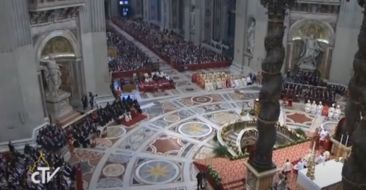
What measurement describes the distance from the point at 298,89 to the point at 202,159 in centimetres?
856

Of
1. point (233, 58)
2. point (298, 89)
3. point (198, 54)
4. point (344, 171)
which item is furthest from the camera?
point (198, 54)

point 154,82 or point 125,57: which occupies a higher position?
point 125,57

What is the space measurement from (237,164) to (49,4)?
30.7ft

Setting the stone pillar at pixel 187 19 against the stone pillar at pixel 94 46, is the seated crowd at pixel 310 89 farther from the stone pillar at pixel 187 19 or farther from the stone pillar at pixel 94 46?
the stone pillar at pixel 187 19

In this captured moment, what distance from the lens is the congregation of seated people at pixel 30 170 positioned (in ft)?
36.3

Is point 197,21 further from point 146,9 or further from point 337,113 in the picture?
point 337,113

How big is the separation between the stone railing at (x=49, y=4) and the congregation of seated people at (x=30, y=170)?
5363 millimetres

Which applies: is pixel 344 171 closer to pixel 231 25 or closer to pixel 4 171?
pixel 4 171

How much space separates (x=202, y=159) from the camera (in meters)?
13.9

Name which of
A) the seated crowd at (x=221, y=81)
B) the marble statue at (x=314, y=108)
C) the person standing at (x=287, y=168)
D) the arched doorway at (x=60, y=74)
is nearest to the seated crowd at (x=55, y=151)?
the arched doorway at (x=60, y=74)

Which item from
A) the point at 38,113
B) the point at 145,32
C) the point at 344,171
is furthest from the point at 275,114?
the point at 145,32

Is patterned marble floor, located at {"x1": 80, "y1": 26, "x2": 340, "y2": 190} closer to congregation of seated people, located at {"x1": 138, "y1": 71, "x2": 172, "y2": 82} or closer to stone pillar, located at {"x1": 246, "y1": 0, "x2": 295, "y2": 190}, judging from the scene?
congregation of seated people, located at {"x1": 138, "y1": 71, "x2": 172, "y2": 82}

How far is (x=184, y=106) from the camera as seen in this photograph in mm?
19234

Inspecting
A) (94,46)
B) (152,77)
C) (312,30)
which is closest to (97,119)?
(94,46)
